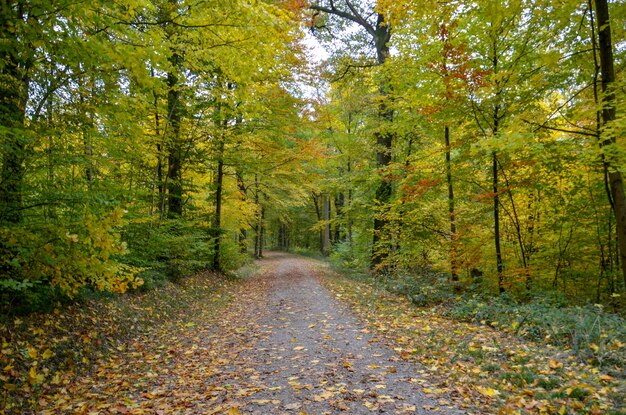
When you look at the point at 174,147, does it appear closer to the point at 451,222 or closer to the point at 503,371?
the point at 451,222

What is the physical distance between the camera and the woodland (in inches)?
181

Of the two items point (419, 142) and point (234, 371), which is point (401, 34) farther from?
point (234, 371)

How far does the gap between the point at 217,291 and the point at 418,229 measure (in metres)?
6.93

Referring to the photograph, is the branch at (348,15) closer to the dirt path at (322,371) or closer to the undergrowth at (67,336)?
the dirt path at (322,371)

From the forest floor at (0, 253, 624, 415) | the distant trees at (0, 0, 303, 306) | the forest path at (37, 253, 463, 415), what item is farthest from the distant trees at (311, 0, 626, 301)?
the forest path at (37, 253, 463, 415)

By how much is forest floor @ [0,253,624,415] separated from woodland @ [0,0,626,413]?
2.06 ft

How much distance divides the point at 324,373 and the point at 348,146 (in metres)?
13.3

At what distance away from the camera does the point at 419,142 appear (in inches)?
581

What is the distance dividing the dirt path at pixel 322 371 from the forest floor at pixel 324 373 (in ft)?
0.06

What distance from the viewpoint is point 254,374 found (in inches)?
203

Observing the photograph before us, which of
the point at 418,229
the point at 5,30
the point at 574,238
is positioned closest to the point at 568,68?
the point at 574,238

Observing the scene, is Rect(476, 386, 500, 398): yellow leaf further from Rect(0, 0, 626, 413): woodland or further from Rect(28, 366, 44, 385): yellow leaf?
Rect(28, 366, 44, 385): yellow leaf

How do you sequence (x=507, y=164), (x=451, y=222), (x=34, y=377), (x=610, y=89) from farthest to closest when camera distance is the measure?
1. (x=451, y=222)
2. (x=507, y=164)
3. (x=34, y=377)
4. (x=610, y=89)

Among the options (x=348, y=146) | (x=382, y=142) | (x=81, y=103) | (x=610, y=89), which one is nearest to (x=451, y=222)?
(x=382, y=142)
